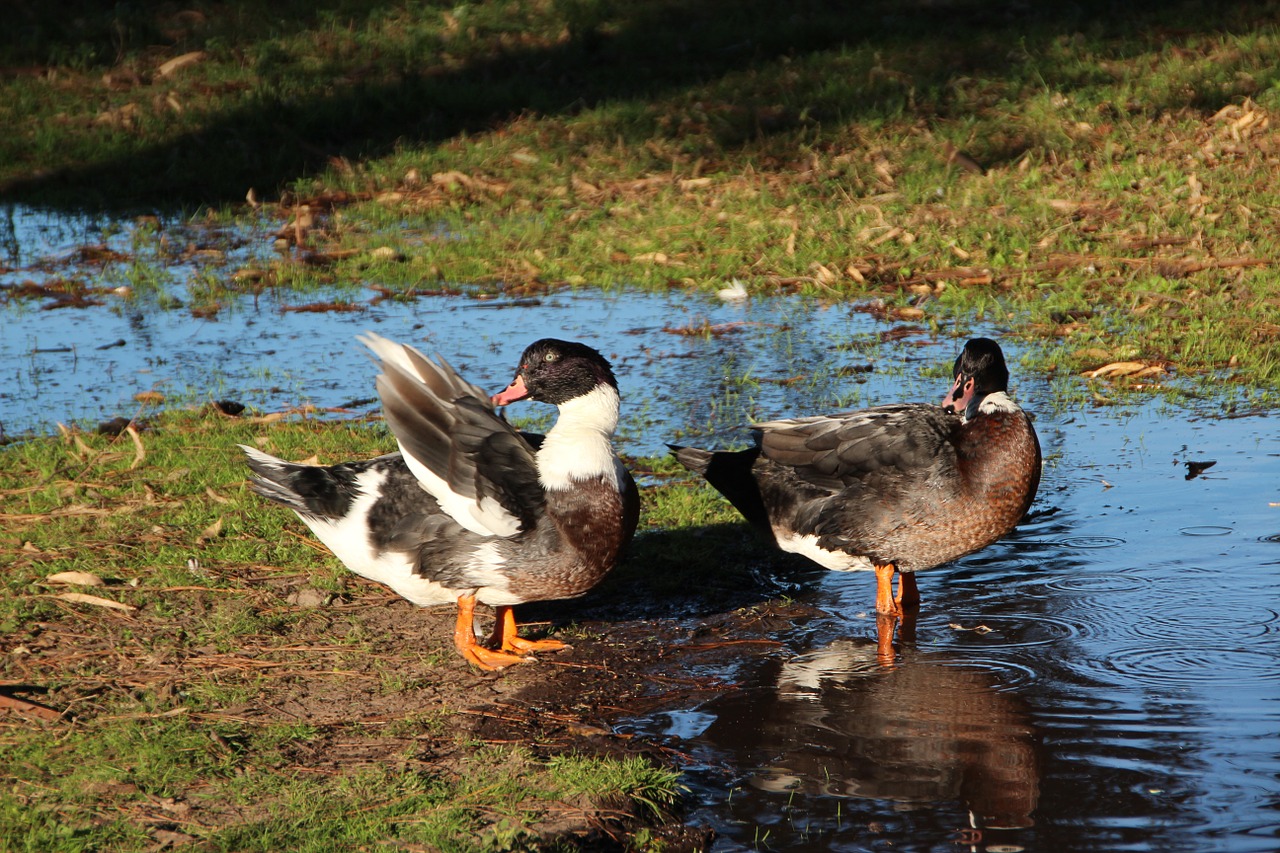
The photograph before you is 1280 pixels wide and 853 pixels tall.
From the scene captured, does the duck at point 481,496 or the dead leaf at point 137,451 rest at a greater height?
the duck at point 481,496

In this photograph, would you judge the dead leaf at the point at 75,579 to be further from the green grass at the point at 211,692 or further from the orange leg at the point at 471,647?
the orange leg at the point at 471,647

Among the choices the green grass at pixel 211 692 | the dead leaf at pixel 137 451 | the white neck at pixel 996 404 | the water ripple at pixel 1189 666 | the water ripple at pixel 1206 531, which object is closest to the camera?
the green grass at pixel 211 692

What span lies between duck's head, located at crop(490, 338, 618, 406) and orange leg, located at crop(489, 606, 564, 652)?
78 centimetres

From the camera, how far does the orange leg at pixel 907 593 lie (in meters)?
5.38

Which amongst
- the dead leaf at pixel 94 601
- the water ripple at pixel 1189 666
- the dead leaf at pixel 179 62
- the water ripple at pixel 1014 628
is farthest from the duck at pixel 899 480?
the dead leaf at pixel 179 62

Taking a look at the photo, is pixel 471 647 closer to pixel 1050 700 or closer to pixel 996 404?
pixel 1050 700

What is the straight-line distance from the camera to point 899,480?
5199mm

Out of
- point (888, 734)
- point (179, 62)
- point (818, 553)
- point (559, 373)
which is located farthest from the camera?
point (179, 62)

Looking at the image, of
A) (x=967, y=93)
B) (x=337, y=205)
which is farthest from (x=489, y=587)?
(x=967, y=93)

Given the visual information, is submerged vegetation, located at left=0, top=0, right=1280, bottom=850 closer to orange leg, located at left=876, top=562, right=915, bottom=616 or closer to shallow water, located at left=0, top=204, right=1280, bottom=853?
shallow water, located at left=0, top=204, right=1280, bottom=853

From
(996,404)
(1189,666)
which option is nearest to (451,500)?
(996,404)

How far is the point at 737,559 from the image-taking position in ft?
19.2

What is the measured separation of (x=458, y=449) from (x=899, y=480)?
1.62 metres

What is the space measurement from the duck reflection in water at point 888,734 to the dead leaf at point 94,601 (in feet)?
7.19
